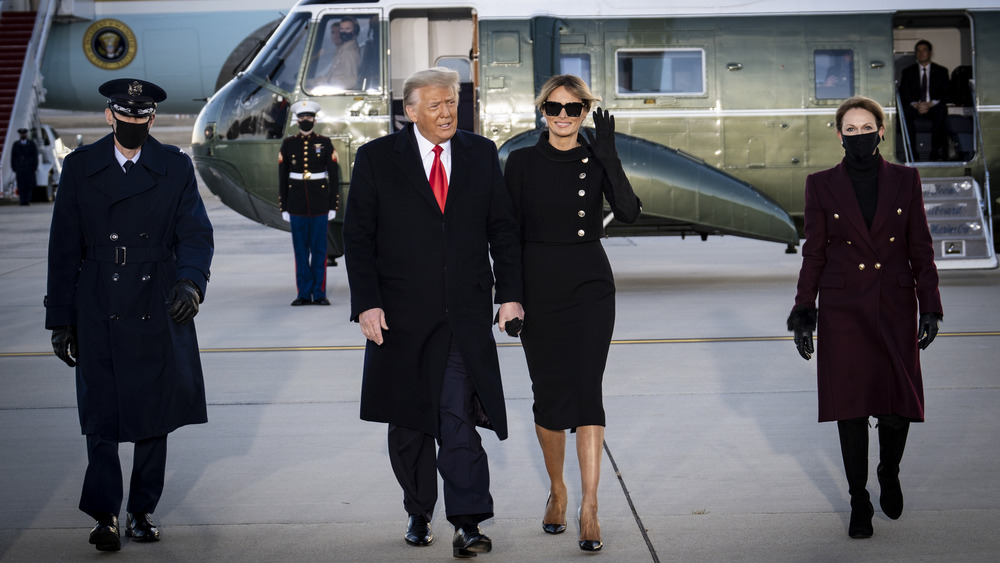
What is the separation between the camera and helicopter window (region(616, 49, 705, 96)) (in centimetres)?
1216

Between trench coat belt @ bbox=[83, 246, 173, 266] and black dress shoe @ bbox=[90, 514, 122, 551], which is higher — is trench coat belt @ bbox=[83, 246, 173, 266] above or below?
above

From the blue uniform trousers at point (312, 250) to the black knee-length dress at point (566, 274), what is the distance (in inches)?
274

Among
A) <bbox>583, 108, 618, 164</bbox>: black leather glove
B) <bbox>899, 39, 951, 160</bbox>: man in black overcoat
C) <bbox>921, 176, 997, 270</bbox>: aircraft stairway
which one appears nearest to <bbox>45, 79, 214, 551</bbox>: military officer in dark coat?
<bbox>583, 108, 618, 164</bbox>: black leather glove

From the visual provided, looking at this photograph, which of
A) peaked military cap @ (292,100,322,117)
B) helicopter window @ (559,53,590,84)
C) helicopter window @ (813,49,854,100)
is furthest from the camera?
helicopter window @ (813,49,854,100)

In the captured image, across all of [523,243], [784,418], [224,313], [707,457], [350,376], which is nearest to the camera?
[523,243]

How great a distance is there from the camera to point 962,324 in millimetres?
9867

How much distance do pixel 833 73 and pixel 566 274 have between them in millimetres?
8462

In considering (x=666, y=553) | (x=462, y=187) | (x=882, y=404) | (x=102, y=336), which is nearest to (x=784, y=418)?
(x=882, y=404)

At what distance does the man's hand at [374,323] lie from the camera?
4566mm

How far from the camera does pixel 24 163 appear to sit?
27.2 m

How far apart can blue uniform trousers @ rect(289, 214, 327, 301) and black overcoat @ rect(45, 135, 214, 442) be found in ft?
22.1

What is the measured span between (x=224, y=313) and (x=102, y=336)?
6614mm

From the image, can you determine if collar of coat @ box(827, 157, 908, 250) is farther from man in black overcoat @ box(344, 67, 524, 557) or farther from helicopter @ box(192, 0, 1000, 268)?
helicopter @ box(192, 0, 1000, 268)

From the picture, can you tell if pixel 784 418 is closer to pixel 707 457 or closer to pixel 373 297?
pixel 707 457
